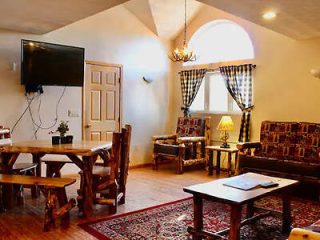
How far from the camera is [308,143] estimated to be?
4824 mm

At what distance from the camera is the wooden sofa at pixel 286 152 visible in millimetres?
4398

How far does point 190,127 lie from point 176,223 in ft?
10.8

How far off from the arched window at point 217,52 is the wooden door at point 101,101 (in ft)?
5.48

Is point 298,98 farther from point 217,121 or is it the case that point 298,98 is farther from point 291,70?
point 217,121

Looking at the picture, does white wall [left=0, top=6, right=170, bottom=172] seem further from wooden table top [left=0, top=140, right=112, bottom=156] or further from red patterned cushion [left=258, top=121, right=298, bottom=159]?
red patterned cushion [left=258, top=121, right=298, bottom=159]

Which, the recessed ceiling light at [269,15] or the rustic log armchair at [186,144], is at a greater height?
the recessed ceiling light at [269,15]

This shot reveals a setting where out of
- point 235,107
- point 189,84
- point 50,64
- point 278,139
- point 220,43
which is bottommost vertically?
point 278,139

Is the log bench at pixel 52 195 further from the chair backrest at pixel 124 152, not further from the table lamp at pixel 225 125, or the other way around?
the table lamp at pixel 225 125

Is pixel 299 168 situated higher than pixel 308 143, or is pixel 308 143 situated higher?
pixel 308 143

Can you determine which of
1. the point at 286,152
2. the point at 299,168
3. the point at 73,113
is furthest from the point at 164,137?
the point at 299,168

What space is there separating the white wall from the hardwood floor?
977mm

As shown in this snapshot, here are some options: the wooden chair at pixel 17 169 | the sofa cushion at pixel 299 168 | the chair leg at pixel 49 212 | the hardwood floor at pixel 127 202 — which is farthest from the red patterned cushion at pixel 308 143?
the wooden chair at pixel 17 169

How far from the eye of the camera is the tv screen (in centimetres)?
482

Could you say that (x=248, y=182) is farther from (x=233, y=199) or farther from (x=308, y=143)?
(x=308, y=143)
